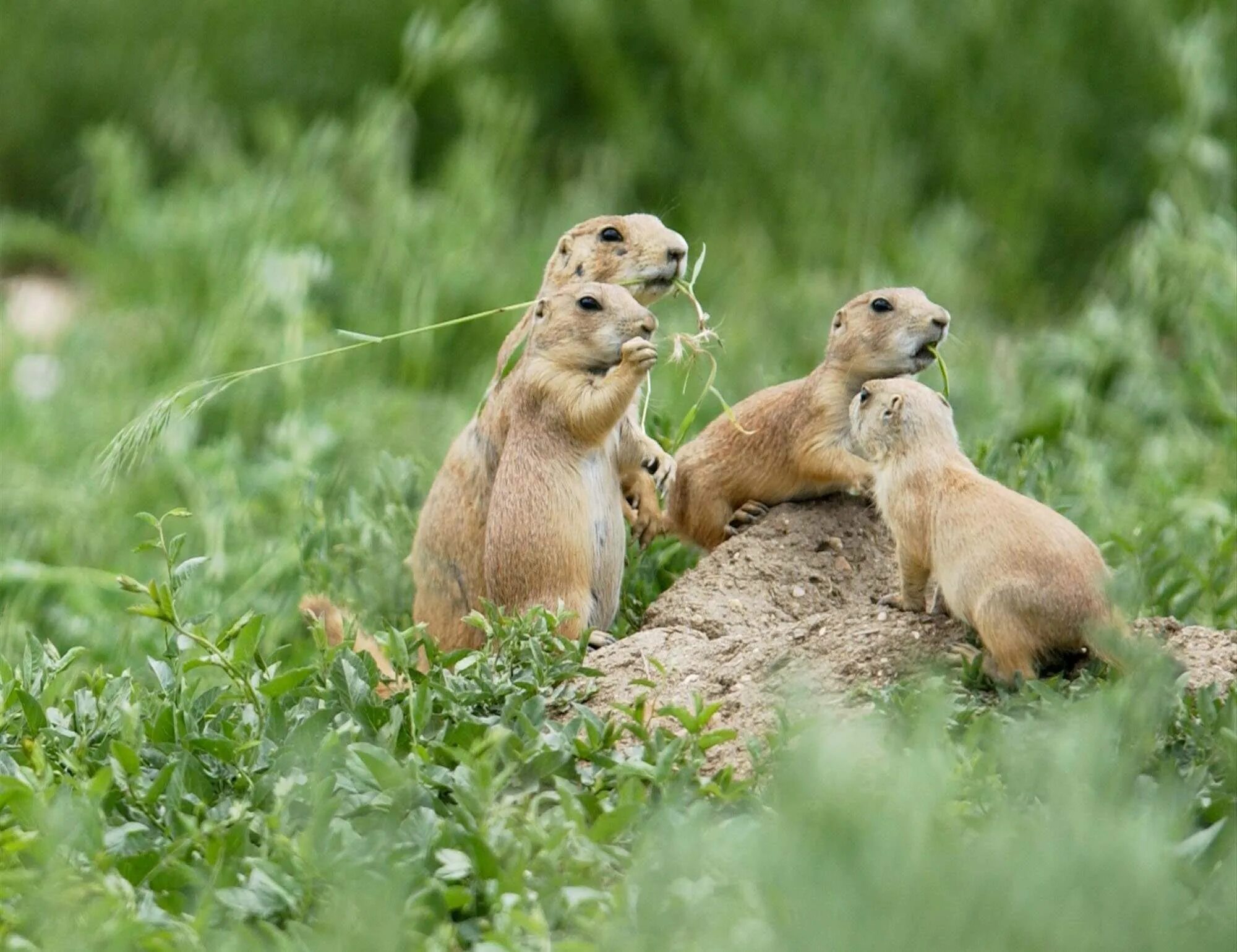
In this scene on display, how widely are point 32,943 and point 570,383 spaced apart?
1953mm

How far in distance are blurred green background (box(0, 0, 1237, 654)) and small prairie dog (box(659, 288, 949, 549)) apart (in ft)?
2.21

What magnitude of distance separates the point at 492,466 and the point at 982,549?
1.46m

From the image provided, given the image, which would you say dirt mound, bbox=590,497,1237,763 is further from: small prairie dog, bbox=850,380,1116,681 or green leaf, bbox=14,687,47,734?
green leaf, bbox=14,687,47,734

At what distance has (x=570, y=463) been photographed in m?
4.46

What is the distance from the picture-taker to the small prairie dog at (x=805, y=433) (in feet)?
15.3

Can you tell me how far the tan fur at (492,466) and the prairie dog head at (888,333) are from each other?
0.49 m

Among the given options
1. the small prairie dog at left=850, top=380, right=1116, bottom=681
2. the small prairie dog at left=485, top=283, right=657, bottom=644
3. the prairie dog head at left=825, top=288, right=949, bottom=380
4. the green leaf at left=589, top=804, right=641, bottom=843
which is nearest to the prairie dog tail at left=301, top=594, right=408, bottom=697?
the small prairie dog at left=485, top=283, right=657, bottom=644

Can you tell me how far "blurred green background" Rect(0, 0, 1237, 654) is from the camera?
20.8 ft

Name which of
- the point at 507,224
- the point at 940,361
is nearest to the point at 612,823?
the point at 940,361

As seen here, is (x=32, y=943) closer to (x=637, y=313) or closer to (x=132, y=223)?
(x=637, y=313)

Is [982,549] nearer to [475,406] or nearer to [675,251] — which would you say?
[675,251]

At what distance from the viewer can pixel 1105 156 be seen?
910 cm

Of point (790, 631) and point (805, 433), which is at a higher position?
point (805, 433)

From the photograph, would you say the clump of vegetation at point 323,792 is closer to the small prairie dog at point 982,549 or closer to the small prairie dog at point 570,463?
the small prairie dog at point 570,463
